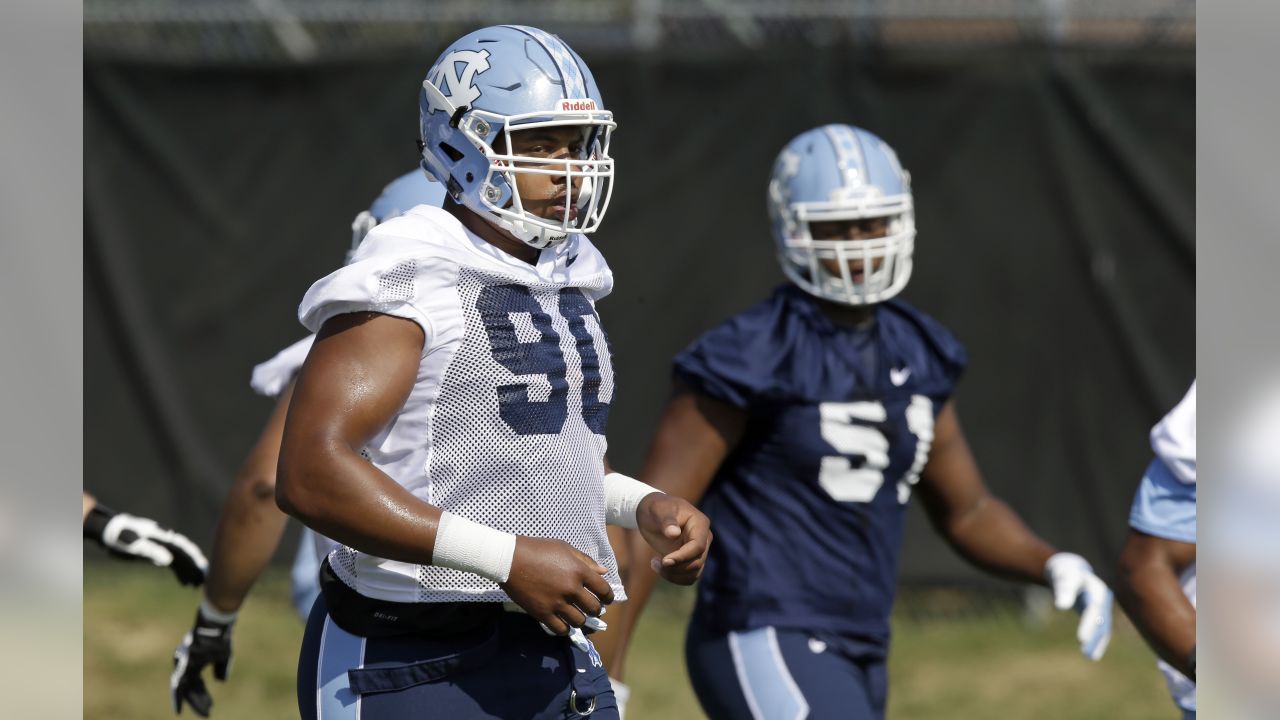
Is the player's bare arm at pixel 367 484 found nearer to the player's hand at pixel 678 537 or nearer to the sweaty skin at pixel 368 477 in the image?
the sweaty skin at pixel 368 477

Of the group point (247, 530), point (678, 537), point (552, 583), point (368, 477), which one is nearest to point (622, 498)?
point (678, 537)

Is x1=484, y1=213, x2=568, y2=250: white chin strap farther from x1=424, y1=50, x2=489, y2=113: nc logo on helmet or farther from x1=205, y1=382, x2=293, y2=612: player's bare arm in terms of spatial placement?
x1=205, y1=382, x2=293, y2=612: player's bare arm

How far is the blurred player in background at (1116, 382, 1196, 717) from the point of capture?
3.66 metres

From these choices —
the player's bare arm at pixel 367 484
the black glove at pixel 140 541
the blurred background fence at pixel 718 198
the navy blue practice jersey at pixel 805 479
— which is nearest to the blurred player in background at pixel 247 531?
the black glove at pixel 140 541

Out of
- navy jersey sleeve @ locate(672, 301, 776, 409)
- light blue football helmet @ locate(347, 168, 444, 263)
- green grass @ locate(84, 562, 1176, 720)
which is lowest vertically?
green grass @ locate(84, 562, 1176, 720)

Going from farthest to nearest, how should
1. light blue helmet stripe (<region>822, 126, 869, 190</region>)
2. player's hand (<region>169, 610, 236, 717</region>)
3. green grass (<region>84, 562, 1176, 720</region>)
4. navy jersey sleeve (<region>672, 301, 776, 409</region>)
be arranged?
green grass (<region>84, 562, 1176, 720</region>), light blue helmet stripe (<region>822, 126, 869, 190</region>), player's hand (<region>169, 610, 236, 717</region>), navy jersey sleeve (<region>672, 301, 776, 409</region>)

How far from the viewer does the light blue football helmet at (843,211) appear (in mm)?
4273

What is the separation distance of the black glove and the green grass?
7.29 feet

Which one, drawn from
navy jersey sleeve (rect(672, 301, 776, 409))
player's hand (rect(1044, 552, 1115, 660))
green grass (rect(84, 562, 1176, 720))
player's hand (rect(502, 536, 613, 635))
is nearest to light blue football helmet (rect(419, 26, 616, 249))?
player's hand (rect(502, 536, 613, 635))

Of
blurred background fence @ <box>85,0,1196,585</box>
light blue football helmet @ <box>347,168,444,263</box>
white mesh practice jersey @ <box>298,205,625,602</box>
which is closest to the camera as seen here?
white mesh practice jersey @ <box>298,205,625,602</box>

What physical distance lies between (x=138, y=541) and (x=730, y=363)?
1623 mm

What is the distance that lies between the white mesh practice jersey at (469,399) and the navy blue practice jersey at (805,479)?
1.26 meters

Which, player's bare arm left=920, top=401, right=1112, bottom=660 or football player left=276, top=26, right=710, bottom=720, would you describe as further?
player's bare arm left=920, top=401, right=1112, bottom=660
